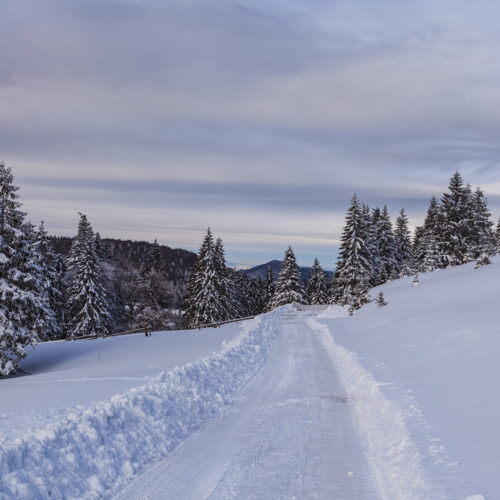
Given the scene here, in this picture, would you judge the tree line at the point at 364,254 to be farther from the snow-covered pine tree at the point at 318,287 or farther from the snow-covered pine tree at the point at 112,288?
the snow-covered pine tree at the point at 318,287

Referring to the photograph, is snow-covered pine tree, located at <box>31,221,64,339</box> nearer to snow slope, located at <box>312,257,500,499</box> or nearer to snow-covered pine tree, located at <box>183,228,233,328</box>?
snow-covered pine tree, located at <box>183,228,233,328</box>

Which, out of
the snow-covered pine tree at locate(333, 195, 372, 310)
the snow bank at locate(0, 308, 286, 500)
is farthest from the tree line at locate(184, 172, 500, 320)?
the snow bank at locate(0, 308, 286, 500)

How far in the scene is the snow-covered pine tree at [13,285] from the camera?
19.4 metres

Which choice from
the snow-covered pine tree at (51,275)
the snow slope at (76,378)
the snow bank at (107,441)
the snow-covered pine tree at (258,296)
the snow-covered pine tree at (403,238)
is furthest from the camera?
the snow-covered pine tree at (258,296)

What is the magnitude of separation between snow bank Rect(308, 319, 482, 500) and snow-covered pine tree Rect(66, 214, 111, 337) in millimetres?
31163

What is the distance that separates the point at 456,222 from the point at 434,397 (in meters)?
44.5

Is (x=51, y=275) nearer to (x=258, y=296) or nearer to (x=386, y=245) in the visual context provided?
(x=386, y=245)

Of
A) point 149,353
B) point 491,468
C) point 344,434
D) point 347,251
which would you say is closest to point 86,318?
point 149,353

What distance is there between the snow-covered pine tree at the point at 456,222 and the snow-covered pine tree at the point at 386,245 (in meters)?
9.60

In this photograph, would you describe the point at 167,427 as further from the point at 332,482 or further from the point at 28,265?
the point at 28,265

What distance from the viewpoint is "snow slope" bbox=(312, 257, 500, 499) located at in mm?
5152

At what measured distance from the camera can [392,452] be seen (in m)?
6.00

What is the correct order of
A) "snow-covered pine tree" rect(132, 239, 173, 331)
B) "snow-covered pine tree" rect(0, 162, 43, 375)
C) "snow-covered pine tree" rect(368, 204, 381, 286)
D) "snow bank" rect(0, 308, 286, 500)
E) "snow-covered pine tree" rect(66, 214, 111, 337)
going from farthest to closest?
"snow-covered pine tree" rect(368, 204, 381, 286) < "snow-covered pine tree" rect(132, 239, 173, 331) < "snow-covered pine tree" rect(66, 214, 111, 337) < "snow-covered pine tree" rect(0, 162, 43, 375) < "snow bank" rect(0, 308, 286, 500)

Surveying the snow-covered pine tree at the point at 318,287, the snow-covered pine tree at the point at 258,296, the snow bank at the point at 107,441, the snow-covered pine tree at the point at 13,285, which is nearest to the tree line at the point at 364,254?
the snow-covered pine tree at the point at 318,287
